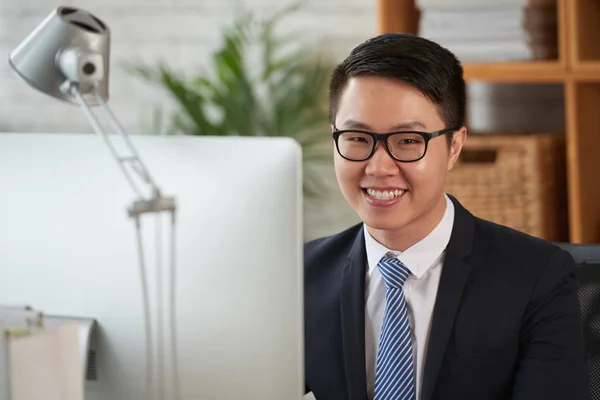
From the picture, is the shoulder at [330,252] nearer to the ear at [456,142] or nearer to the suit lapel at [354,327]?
the suit lapel at [354,327]

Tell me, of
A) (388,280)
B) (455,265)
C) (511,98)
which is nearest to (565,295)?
(455,265)

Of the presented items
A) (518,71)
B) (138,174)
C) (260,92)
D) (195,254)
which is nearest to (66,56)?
(138,174)

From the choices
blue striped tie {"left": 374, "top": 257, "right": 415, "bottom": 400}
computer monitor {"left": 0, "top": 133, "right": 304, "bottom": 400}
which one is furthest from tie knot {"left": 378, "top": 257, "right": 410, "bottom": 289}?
computer monitor {"left": 0, "top": 133, "right": 304, "bottom": 400}

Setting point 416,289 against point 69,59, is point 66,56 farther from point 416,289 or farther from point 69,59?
point 416,289

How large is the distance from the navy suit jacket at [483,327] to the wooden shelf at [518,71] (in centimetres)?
110

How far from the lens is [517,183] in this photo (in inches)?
107

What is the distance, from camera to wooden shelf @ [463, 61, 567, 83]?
2.64m

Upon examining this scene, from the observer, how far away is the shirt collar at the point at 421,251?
1.58 meters

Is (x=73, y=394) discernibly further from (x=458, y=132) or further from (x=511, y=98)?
(x=511, y=98)

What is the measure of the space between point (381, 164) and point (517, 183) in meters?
1.31

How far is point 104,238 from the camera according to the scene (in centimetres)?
113

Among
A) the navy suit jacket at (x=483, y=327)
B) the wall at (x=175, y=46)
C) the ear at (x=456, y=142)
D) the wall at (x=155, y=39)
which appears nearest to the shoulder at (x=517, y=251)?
the navy suit jacket at (x=483, y=327)

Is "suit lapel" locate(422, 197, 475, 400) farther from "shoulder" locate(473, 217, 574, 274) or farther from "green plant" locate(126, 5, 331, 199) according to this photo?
"green plant" locate(126, 5, 331, 199)

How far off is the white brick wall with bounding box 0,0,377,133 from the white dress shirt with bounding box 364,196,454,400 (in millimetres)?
1914
